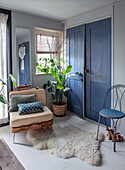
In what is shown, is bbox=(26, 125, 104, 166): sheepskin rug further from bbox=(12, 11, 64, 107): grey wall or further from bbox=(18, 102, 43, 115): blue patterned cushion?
bbox=(12, 11, 64, 107): grey wall

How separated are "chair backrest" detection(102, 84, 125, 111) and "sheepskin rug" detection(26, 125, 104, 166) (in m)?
0.62

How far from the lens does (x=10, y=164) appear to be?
4.36ft

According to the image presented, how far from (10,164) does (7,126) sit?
208 centimetres

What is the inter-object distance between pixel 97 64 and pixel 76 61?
657 millimetres

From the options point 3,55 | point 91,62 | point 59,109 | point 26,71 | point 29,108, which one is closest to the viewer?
point 29,108

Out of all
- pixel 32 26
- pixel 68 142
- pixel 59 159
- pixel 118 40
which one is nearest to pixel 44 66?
pixel 32 26

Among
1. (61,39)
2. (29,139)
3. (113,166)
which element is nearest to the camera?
(113,166)

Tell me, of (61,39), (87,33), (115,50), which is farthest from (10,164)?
(61,39)

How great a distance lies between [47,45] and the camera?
4.07 meters

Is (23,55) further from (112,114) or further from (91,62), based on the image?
(112,114)

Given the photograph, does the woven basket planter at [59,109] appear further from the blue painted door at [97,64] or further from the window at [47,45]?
the window at [47,45]

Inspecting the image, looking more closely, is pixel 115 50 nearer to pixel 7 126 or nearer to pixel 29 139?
pixel 29 139

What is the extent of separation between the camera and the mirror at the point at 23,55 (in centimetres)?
338

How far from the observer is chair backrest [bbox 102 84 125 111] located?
111 inches
